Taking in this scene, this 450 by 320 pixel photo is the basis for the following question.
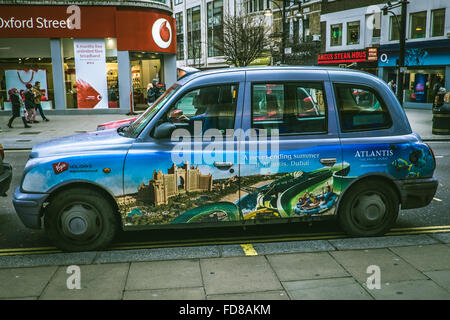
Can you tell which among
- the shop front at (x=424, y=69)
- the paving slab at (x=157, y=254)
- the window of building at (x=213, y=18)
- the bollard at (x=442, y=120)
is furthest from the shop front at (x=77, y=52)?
the window of building at (x=213, y=18)

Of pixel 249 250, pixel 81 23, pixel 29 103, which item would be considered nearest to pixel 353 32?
pixel 81 23

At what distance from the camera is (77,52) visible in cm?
2380

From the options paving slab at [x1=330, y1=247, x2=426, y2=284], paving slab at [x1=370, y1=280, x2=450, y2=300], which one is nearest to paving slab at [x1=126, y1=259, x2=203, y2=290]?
paving slab at [x1=330, y1=247, x2=426, y2=284]

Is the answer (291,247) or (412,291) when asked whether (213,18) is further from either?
(412,291)

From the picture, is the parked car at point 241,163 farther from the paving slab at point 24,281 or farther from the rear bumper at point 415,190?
the paving slab at point 24,281

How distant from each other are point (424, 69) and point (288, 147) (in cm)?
2852

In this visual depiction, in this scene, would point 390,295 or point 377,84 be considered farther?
point 377,84

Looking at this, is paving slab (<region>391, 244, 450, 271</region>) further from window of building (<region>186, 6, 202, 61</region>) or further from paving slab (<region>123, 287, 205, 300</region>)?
window of building (<region>186, 6, 202, 61</region>)

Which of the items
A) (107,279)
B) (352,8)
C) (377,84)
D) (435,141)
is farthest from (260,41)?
(107,279)

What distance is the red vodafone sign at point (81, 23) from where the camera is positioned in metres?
23.0

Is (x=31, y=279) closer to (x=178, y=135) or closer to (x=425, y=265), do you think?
(x=178, y=135)

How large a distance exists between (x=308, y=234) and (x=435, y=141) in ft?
37.1

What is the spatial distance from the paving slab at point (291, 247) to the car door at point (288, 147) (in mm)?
320

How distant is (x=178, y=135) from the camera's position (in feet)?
16.1
